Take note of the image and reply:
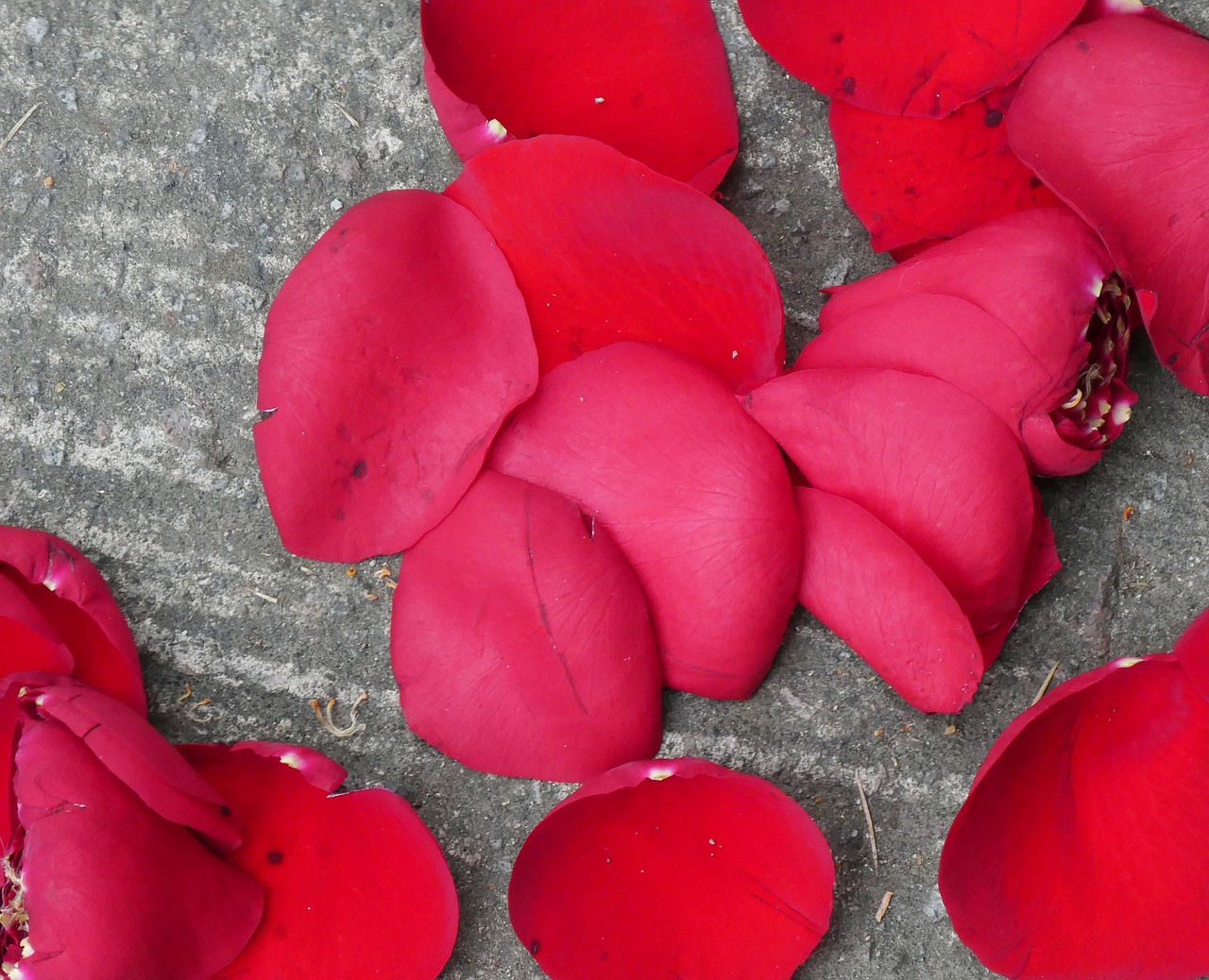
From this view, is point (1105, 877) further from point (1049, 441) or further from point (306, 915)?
point (306, 915)

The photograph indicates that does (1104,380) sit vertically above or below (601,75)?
below

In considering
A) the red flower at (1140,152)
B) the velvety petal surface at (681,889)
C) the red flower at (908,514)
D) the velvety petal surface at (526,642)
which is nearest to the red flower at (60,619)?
the velvety petal surface at (526,642)

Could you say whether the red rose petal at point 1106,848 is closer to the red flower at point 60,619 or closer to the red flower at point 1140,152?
the red flower at point 1140,152

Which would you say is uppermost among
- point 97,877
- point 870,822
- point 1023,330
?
point 1023,330

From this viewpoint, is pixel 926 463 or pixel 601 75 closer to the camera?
pixel 926 463

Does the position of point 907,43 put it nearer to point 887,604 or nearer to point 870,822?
point 887,604

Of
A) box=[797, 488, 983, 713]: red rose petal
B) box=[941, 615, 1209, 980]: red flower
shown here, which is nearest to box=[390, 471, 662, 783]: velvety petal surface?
box=[797, 488, 983, 713]: red rose petal

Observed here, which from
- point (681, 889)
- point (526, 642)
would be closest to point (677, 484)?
point (526, 642)
